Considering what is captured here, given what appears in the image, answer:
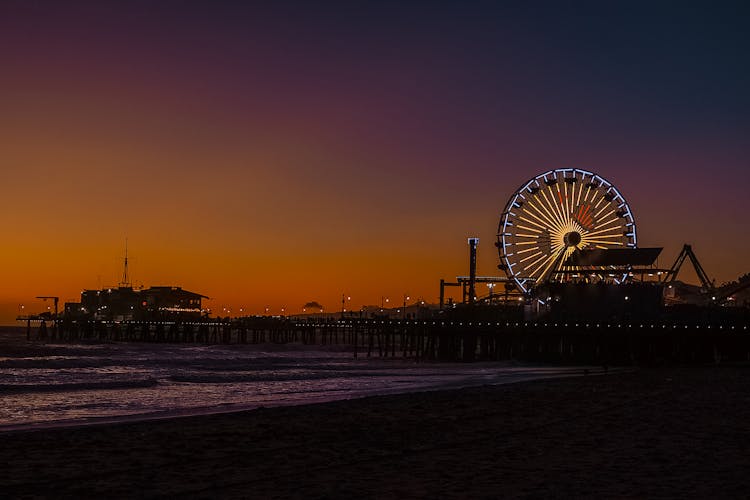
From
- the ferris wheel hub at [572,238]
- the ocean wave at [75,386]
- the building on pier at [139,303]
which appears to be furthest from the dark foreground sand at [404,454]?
the building on pier at [139,303]

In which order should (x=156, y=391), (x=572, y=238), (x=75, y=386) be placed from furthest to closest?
(x=572, y=238)
(x=75, y=386)
(x=156, y=391)

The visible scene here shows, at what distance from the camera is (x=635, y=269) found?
69.4 m

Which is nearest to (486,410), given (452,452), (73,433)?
(452,452)

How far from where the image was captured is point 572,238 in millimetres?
69188

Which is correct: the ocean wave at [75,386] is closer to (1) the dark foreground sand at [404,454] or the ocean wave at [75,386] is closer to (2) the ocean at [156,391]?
(2) the ocean at [156,391]

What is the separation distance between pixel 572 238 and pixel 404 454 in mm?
59050

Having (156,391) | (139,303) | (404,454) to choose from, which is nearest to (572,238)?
(156,391)

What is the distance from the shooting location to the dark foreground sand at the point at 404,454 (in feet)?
31.8

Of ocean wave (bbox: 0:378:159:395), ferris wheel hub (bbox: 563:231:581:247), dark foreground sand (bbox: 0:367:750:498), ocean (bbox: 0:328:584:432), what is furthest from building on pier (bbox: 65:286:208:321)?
dark foreground sand (bbox: 0:367:750:498)

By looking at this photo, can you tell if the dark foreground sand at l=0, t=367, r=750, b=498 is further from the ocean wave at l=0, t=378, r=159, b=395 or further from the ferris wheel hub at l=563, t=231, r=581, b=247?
the ferris wheel hub at l=563, t=231, r=581, b=247

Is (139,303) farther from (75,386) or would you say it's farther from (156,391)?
(156,391)

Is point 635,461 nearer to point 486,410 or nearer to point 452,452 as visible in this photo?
point 452,452

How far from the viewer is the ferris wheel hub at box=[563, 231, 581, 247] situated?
68.9 meters

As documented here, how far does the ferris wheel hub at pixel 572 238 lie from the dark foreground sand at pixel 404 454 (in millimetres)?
49085
